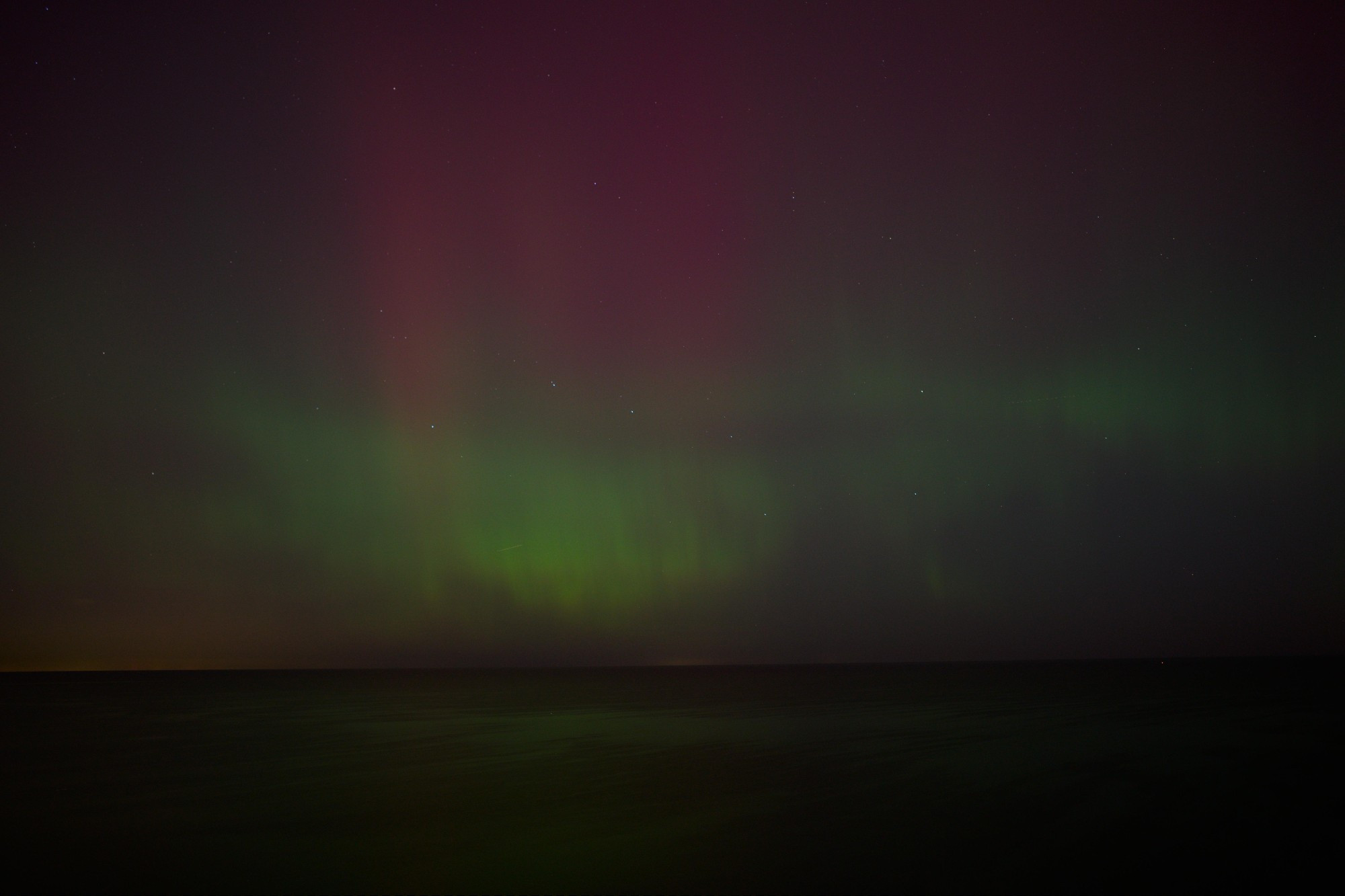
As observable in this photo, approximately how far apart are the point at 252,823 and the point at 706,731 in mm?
8733

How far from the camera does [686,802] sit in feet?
27.4

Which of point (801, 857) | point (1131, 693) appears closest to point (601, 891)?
point (801, 857)

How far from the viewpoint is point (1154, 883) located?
218 inches

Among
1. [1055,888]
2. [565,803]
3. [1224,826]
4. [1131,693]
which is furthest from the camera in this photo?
[1131,693]

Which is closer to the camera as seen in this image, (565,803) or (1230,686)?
(565,803)

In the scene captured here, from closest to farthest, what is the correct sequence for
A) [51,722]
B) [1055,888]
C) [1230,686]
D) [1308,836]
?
1. [1055,888]
2. [1308,836]
3. [51,722]
4. [1230,686]

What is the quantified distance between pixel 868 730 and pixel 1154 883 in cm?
911

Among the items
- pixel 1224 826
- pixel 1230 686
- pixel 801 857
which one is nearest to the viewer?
pixel 801 857

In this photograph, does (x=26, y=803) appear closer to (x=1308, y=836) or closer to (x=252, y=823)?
(x=252, y=823)

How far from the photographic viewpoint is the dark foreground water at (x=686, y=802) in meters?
5.89

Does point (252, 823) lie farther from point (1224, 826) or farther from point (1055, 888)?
point (1224, 826)

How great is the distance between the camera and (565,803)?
27.0 ft

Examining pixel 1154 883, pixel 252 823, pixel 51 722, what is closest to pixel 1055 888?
pixel 1154 883

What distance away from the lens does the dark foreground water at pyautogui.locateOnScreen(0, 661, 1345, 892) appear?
5.89 meters
